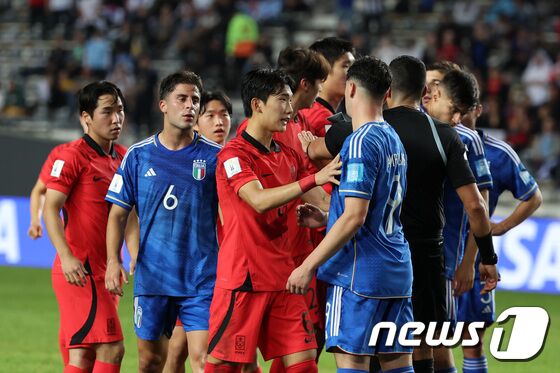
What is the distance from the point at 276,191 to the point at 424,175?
2.88ft

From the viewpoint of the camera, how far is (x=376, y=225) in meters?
5.64

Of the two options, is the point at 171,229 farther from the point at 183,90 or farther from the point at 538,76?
the point at 538,76

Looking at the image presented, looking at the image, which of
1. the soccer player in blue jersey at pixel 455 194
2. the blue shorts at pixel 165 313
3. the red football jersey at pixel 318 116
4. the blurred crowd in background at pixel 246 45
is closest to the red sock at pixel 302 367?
the blue shorts at pixel 165 313

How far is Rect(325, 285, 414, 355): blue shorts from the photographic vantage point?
5.64 meters

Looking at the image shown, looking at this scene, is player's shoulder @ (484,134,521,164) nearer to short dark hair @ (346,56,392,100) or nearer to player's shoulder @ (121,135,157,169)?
short dark hair @ (346,56,392,100)

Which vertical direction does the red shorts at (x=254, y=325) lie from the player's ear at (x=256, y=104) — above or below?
below

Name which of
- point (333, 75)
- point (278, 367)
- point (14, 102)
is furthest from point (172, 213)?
point (14, 102)

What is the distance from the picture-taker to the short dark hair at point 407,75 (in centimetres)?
605

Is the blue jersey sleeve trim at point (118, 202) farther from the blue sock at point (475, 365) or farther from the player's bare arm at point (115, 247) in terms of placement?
the blue sock at point (475, 365)

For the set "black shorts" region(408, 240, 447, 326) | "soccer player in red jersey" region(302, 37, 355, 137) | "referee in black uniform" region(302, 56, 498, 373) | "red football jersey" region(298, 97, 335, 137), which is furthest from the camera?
"soccer player in red jersey" region(302, 37, 355, 137)

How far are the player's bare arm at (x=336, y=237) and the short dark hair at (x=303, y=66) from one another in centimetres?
171

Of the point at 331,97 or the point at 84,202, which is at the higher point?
the point at 331,97

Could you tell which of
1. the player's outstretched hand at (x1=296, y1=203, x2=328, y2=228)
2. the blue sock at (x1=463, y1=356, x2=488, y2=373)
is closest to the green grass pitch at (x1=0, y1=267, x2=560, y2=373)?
the blue sock at (x1=463, y1=356, x2=488, y2=373)

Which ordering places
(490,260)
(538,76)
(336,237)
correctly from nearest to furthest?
(336,237), (490,260), (538,76)
